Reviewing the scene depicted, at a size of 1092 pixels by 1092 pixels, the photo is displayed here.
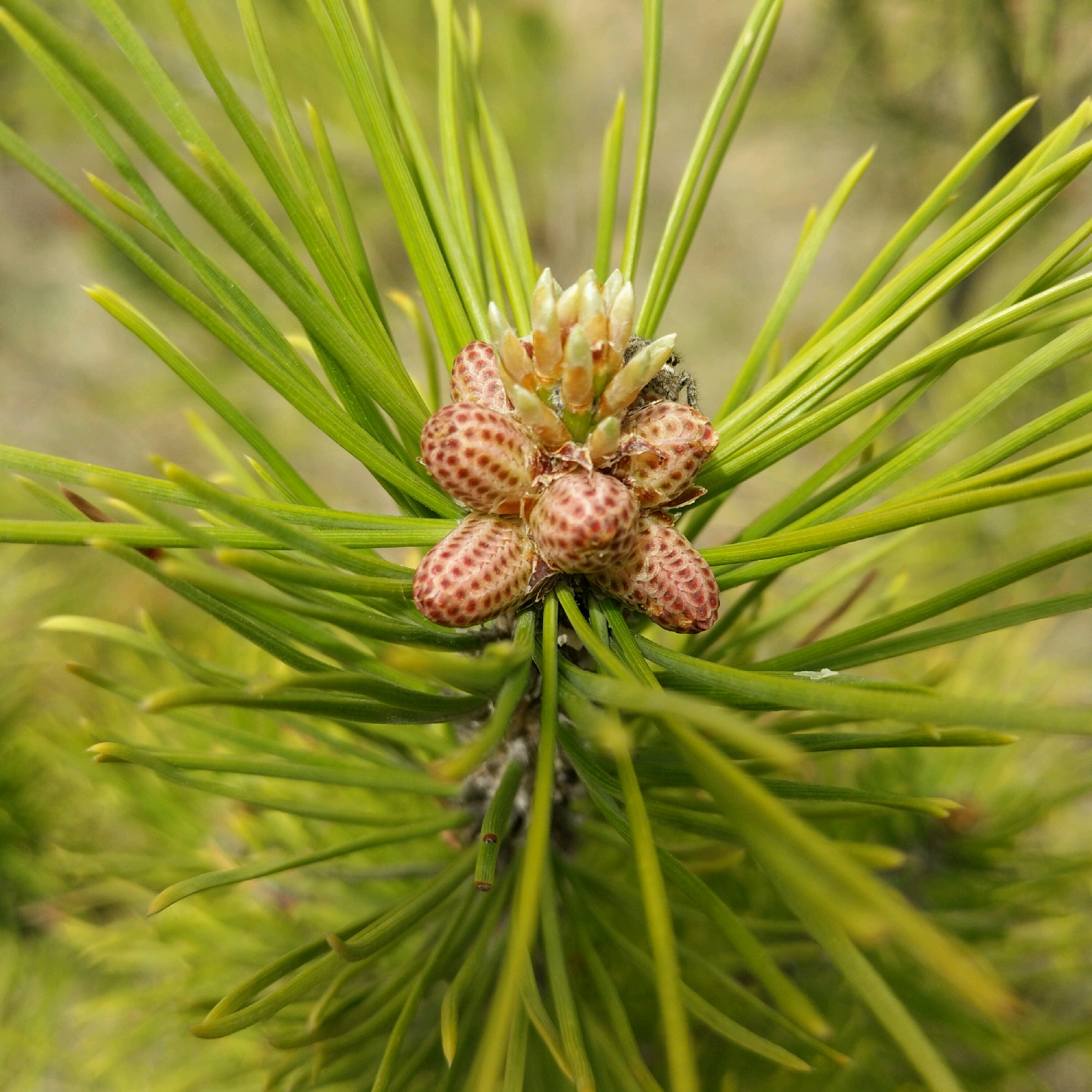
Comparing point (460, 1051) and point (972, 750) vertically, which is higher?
point (972, 750)

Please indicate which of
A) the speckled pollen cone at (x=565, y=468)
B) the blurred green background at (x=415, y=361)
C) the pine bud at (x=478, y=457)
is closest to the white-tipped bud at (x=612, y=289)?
the speckled pollen cone at (x=565, y=468)

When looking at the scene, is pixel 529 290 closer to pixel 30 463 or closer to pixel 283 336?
pixel 283 336

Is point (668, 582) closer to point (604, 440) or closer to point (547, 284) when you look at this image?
point (604, 440)

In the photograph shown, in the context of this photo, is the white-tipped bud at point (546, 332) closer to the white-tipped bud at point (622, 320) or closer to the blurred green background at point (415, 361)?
the white-tipped bud at point (622, 320)

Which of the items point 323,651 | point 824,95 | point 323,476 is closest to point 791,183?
point 824,95

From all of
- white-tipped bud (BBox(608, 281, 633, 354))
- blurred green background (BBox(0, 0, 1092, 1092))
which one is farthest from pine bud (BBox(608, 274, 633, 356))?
blurred green background (BBox(0, 0, 1092, 1092))
